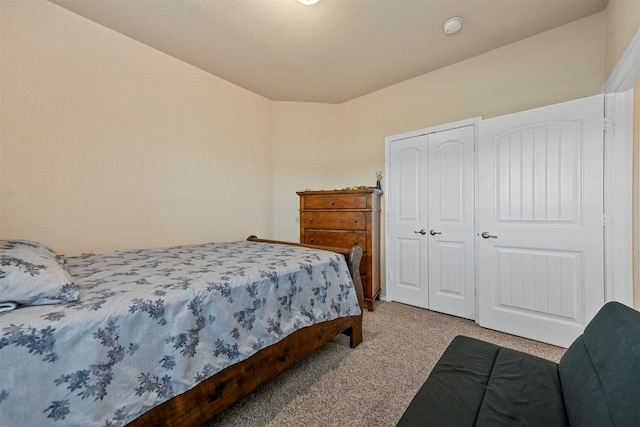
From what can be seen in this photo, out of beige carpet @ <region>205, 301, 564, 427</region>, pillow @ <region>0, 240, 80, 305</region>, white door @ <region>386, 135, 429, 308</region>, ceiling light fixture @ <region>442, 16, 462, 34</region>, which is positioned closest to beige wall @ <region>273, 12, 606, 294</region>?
white door @ <region>386, 135, 429, 308</region>

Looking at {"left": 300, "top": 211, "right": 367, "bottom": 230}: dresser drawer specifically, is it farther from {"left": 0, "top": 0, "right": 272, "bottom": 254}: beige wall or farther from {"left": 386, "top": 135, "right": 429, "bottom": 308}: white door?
{"left": 0, "top": 0, "right": 272, "bottom": 254}: beige wall

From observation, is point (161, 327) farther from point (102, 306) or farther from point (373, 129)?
point (373, 129)

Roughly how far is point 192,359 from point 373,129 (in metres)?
3.14

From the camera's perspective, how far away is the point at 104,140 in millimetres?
2143

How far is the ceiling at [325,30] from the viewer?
195cm

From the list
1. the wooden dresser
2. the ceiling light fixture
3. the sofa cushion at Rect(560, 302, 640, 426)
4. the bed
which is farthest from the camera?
the wooden dresser

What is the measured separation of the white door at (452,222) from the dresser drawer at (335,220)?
0.77m

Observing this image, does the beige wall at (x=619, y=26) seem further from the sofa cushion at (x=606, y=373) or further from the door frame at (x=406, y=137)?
the sofa cushion at (x=606, y=373)

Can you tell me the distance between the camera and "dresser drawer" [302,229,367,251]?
292 centimetres

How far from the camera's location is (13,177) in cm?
177

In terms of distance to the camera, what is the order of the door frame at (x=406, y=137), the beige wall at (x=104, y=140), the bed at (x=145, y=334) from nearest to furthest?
the bed at (x=145, y=334), the beige wall at (x=104, y=140), the door frame at (x=406, y=137)

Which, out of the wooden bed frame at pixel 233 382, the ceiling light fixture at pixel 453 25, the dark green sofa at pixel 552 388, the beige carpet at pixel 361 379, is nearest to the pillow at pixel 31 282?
the wooden bed frame at pixel 233 382

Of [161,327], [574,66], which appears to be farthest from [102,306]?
[574,66]

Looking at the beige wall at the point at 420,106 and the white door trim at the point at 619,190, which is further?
the beige wall at the point at 420,106
